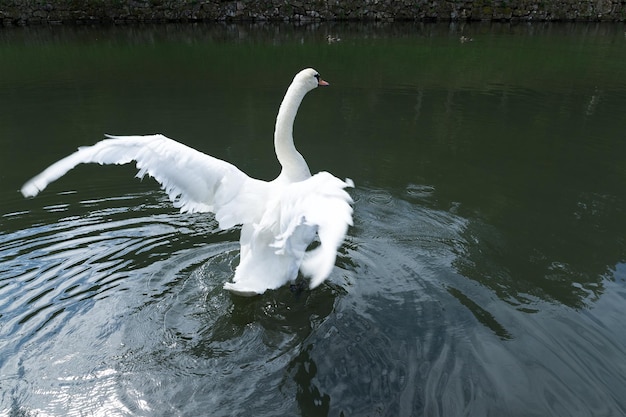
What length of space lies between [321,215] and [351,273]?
2483mm

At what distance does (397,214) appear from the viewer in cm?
626

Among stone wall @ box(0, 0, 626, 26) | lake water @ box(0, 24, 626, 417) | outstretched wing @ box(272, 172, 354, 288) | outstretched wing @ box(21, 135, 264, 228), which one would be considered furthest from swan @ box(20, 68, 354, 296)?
stone wall @ box(0, 0, 626, 26)

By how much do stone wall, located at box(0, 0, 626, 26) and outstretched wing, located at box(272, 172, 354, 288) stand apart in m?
27.3

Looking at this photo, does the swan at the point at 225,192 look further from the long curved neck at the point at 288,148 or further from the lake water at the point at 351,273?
the lake water at the point at 351,273

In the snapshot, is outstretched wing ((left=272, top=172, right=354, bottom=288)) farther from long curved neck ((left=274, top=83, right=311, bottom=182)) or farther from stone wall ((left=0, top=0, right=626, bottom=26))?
stone wall ((left=0, top=0, right=626, bottom=26))

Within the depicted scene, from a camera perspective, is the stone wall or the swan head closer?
the swan head

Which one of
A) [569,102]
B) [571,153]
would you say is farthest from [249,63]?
[571,153]

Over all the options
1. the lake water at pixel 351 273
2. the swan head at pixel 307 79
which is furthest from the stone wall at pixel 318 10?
the swan head at pixel 307 79

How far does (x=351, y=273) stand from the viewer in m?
4.98

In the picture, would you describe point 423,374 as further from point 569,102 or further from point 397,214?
point 569,102

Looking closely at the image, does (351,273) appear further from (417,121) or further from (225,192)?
(417,121)

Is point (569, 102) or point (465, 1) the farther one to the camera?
point (465, 1)

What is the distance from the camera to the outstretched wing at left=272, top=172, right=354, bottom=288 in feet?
7.35

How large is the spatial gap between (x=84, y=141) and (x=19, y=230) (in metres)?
3.56
